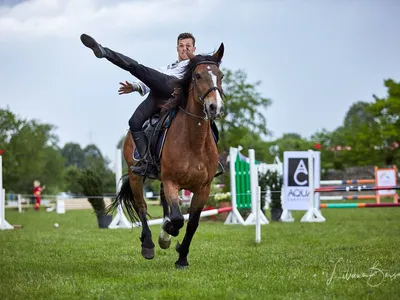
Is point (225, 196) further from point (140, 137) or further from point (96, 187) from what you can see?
point (140, 137)

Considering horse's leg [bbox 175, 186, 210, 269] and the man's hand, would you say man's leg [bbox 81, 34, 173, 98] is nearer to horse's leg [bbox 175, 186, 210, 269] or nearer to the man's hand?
the man's hand

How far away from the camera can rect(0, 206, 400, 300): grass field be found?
214 inches

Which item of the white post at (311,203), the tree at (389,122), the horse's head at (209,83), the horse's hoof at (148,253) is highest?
the tree at (389,122)

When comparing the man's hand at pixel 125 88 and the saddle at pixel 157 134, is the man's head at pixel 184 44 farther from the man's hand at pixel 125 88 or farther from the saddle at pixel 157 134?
the saddle at pixel 157 134

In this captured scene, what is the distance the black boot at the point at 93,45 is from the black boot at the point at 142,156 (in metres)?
1.40

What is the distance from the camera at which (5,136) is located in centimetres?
3753

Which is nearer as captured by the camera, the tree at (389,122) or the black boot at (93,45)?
the black boot at (93,45)

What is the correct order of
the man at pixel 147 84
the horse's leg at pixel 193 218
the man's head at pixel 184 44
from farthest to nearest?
the man's head at pixel 184 44, the man at pixel 147 84, the horse's leg at pixel 193 218

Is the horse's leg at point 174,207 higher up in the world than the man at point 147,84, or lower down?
lower down

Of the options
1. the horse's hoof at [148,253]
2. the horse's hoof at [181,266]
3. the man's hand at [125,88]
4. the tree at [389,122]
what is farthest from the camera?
the tree at [389,122]

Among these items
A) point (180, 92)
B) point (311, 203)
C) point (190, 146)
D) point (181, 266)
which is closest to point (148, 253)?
point (181, 266)

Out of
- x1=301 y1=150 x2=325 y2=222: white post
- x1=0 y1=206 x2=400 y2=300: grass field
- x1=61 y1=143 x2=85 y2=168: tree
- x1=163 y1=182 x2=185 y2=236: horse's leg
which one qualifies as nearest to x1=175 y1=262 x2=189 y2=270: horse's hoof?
x1=0 y1=206 x2=400 y2=300: grass field

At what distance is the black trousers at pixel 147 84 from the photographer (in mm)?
7394

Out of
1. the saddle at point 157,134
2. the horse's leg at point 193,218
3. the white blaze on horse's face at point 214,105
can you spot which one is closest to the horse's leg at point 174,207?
the horse's leg at point 193,218
